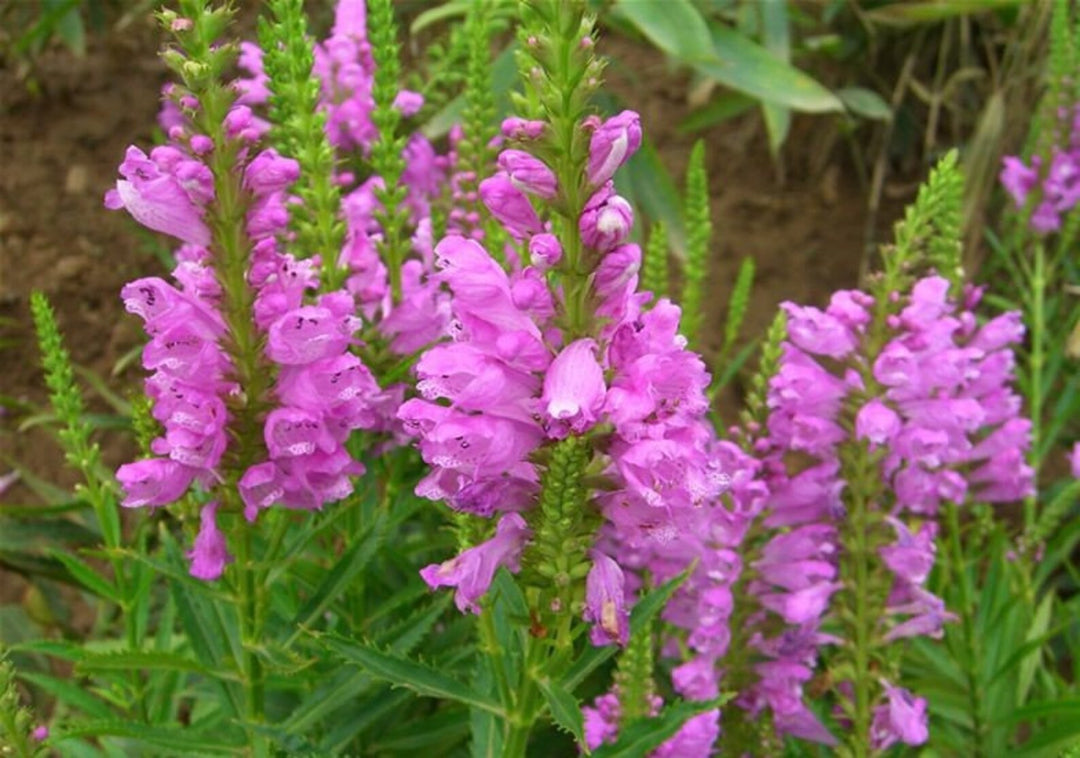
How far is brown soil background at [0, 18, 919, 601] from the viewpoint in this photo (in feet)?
15.2

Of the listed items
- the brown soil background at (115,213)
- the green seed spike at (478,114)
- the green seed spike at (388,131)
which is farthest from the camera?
the brown soil background at (115,213)

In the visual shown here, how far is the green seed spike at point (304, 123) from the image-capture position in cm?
190

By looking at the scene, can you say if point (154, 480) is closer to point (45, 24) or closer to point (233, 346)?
point (233, 346)

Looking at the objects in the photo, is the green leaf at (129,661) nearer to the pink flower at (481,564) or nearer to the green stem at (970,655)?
the pink flower at (481,564)

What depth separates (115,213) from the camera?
4.95 meters

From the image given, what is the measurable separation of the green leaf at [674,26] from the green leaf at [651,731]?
230 centimetres

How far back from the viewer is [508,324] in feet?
5.03

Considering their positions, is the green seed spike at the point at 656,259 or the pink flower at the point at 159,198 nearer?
the pink flower at the point at 159,198

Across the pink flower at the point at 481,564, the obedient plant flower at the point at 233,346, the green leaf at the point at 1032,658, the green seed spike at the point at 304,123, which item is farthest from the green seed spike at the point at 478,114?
the green leaf at the point at 1032,658

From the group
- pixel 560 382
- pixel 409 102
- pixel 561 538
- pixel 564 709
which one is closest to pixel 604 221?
pixel 560 382

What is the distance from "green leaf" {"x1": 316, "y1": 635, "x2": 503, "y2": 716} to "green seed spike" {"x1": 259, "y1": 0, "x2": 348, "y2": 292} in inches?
26.5

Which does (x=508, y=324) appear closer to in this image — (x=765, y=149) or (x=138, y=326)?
(x=138, y=326)

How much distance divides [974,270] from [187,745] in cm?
354

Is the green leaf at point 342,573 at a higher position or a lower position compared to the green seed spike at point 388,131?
lower
